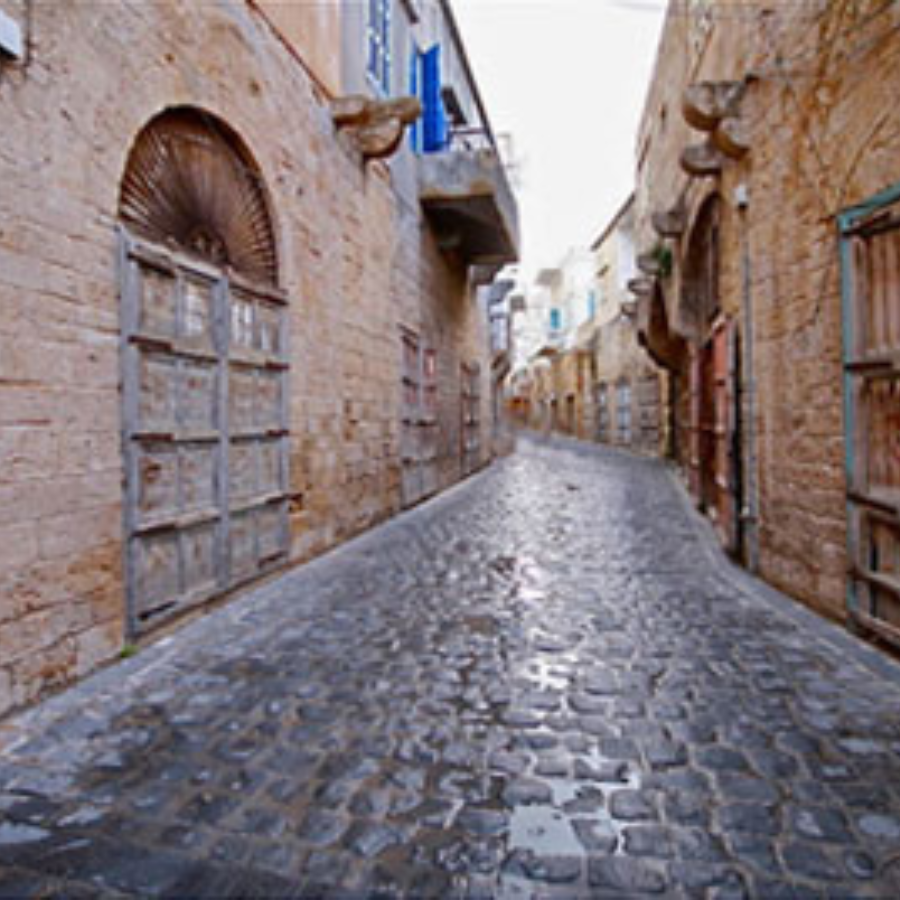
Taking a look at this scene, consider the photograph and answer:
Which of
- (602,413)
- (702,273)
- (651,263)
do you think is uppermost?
(651,263)

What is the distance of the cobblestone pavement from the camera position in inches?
72.6

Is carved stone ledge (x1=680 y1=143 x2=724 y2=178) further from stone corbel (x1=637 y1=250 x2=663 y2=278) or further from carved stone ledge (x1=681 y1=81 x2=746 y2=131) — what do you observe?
stone corbel (x1=637 y1=250 x2=663 y2=278)

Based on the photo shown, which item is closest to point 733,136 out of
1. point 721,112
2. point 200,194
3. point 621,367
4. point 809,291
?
point 721,112

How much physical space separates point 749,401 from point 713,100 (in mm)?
2319

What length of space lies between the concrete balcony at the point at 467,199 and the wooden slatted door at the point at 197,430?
4.92 m

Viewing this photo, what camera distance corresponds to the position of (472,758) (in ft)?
8.07

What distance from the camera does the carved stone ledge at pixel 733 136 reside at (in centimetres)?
501

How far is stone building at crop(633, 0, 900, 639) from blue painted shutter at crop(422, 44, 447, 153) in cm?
446

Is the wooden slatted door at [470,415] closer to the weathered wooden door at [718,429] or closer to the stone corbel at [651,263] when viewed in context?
the stone corbel at [651,263]

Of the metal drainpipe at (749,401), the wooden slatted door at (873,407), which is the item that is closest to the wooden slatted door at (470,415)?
the metal drainpipe at (749,401)

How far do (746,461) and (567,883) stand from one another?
4.27 m

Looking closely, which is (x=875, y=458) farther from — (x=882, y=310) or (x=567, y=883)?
(x=567, y=883)

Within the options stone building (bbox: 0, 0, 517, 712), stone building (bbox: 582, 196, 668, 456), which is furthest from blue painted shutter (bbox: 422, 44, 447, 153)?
stone building (bbox: 582, 196, 668, 456)

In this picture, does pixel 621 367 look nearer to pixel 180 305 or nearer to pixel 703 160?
pixel 703 160
